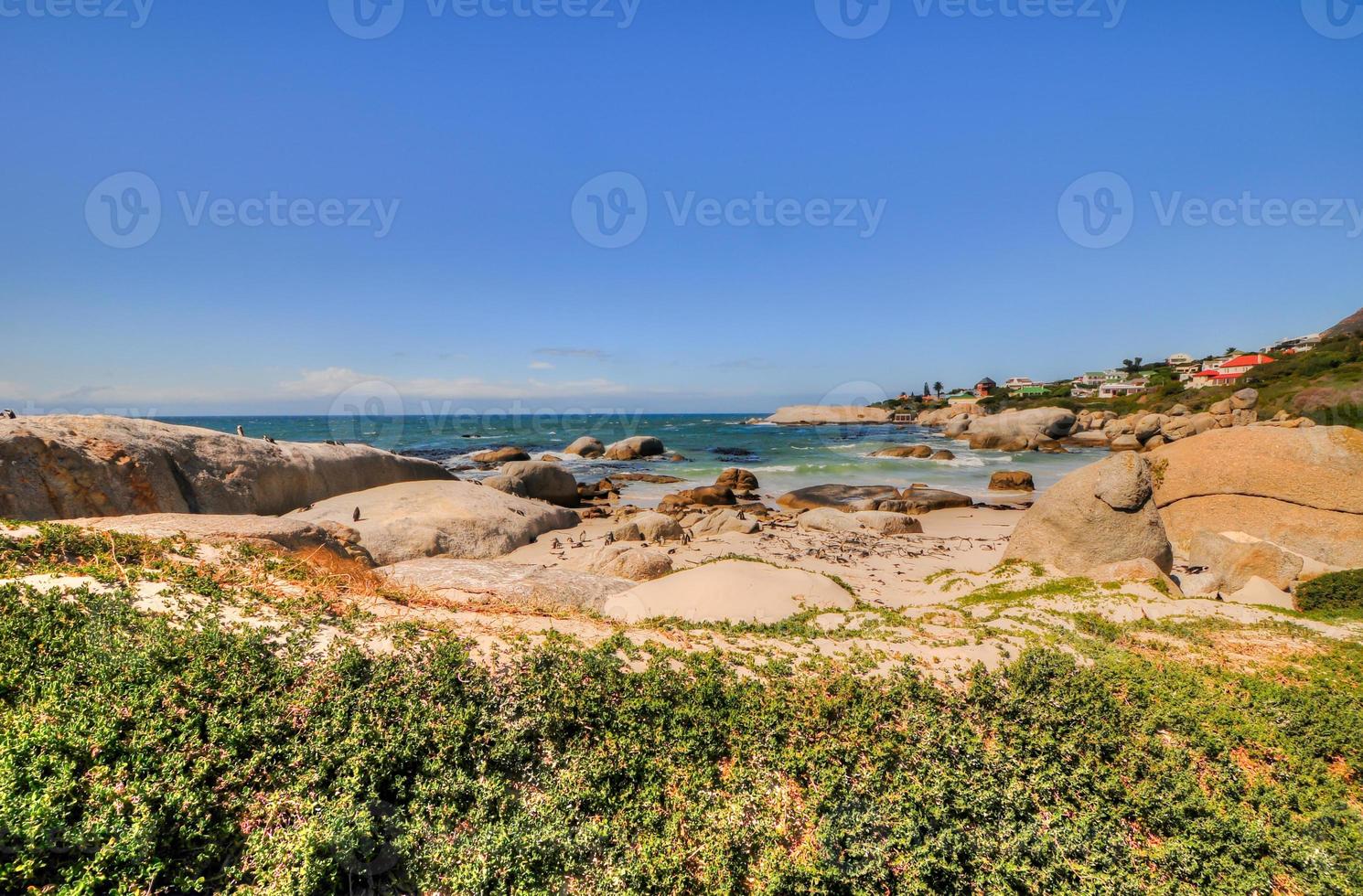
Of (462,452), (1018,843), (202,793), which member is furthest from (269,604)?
(462,452)

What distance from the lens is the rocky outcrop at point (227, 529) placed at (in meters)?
7.50

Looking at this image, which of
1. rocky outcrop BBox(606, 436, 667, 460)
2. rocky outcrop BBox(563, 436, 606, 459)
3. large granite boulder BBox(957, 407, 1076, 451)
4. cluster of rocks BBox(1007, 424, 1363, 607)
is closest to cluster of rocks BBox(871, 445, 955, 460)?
large granite boulder BBox(957, 407, 1076, 451)

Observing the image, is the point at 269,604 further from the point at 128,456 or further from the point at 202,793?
the point at 128,456

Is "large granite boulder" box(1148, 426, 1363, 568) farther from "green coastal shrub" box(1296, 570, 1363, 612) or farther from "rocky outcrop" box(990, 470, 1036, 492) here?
"rocky outcrop" box(990, 470, 1036, 492)

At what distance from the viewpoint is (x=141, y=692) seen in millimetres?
4164

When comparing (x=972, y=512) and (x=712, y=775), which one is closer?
(x=712, y=775)

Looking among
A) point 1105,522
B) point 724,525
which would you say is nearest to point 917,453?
point 724,525

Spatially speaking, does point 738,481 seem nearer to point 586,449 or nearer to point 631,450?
point 631,450

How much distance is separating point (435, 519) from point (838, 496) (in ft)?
64.8

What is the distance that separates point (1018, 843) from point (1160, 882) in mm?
1116

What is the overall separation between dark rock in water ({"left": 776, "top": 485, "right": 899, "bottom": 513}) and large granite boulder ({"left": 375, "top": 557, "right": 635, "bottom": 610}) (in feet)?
56.1

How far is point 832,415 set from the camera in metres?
107

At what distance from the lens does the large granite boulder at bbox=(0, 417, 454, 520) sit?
9.41 metres

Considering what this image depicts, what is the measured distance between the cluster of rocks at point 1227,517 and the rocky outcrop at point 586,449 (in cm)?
4270
